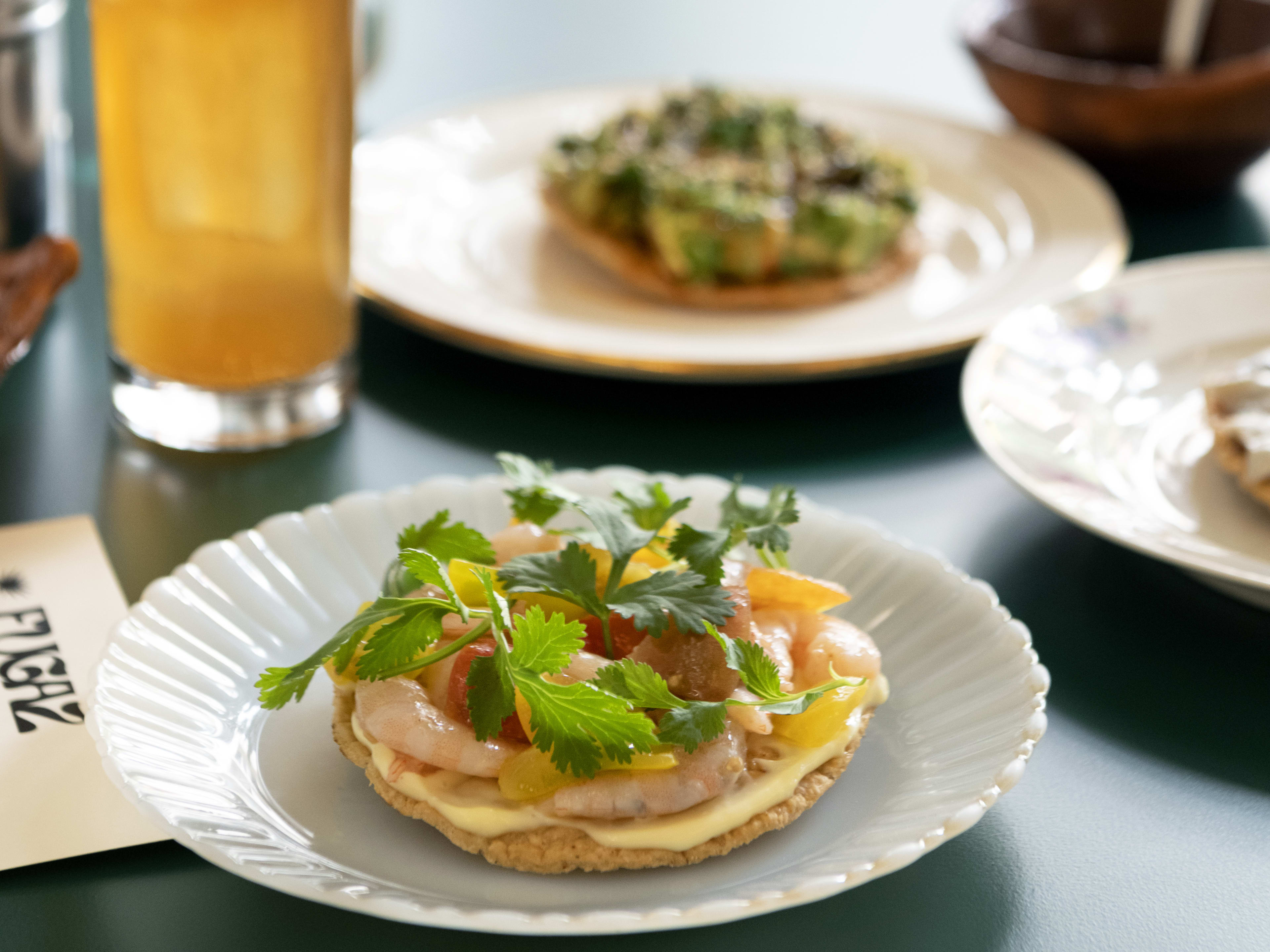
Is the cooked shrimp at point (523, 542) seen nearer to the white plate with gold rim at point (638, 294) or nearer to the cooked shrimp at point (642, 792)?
the cooked shrimp at point (642, 792)

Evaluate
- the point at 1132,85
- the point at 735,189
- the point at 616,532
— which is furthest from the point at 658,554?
the point at 1132,85

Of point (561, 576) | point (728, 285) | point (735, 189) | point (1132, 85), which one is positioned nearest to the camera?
point (561, 576)

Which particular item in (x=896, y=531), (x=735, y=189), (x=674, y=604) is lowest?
(x=896, y=531)

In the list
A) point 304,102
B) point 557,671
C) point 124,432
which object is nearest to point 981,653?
point 557,671

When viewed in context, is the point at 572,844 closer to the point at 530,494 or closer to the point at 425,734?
the point at 425,734

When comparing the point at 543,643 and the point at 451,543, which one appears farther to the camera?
the point at 451,543

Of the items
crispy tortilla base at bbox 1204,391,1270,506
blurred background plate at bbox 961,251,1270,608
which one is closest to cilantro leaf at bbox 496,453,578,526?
blurred background plate at bbox 961,251,1270,608
